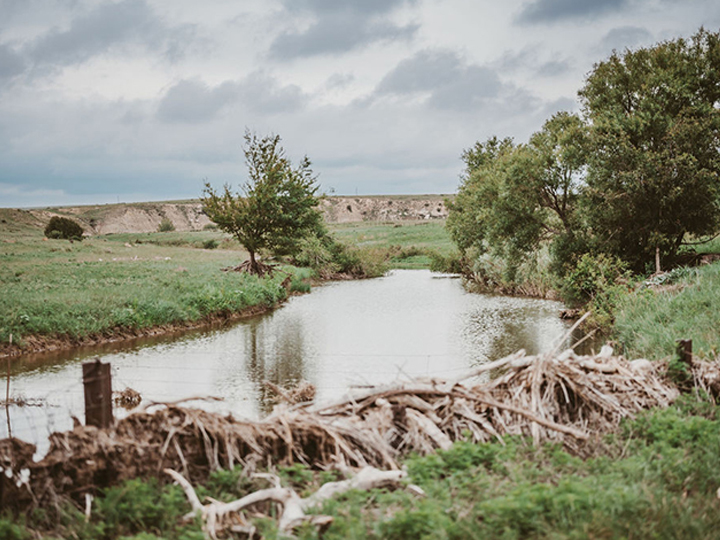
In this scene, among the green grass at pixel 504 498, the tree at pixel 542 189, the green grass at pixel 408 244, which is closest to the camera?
the green grass at pixel 504 498

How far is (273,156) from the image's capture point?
27.7 metres

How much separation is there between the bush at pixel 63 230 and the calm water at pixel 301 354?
3433 centimetres

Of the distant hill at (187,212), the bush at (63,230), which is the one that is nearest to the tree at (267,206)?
the bush at (63,230)

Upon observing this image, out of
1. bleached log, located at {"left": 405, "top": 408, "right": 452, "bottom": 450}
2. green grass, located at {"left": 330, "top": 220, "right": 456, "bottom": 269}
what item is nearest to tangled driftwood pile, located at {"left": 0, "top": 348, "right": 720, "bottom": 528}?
bleached log, located at {"left": 405, "top": 408, "right": 452, "bottom": 450}

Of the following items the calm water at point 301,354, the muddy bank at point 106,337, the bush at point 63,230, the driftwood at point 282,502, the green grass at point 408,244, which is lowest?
the calm water at point 301,354

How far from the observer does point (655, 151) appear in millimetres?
18203

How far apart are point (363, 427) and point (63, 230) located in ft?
170

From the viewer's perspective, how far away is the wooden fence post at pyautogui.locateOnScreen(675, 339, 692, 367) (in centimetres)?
669

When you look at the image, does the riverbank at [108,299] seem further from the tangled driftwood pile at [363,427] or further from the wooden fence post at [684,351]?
the wooden fence post at [684,351]

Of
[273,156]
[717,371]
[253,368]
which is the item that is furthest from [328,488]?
[273,156]

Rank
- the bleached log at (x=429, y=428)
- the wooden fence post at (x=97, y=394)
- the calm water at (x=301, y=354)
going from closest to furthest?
the wooden fence post at (x=97, y=394) → the bleached log at (x=429, y=428) → the calm water at (x=301, y=354)

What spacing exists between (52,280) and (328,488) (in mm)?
19738

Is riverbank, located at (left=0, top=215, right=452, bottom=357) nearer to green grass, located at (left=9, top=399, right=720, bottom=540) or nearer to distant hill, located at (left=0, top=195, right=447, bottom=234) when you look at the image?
green grass, located at (left=9, top=399, right=720, bottom=540)

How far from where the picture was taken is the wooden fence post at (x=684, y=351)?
6691 millimetres
